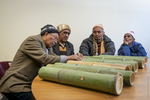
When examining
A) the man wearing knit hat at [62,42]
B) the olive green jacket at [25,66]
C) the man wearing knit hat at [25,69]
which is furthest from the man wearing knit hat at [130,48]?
the olive green jacket at [25,66]

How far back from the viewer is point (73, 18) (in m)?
3.23

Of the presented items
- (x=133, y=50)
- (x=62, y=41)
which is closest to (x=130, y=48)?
(x=133, y=50)

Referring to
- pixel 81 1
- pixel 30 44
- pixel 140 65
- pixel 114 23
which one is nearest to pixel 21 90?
pixel 30 44

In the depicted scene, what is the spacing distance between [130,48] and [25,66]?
2275 mm

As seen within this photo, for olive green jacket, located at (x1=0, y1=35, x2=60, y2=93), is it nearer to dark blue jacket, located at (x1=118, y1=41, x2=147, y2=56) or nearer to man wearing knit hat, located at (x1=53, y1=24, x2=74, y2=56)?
man wearing knit hat, located at (x1=53, y1=24, x2=74, y2=56)

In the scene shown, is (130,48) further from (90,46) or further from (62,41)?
(62,41)

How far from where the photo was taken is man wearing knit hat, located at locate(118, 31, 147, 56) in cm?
256

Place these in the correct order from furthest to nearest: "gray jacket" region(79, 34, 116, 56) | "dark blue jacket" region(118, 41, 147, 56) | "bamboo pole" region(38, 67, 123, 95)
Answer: "gray jacket" region(79, 34, 116, 56), "dark blue jacket" region(118, 41, 147, 56), "bamboo pole" region(38, 67, 123, 95)

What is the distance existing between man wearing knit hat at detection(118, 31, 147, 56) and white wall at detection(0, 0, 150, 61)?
2.34 feet

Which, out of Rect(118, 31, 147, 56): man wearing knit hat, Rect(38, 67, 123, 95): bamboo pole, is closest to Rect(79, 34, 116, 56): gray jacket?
Rect(118, 31, 147, 56): man wearing knit hat

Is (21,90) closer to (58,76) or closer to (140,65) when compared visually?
(58,76)

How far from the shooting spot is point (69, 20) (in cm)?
321

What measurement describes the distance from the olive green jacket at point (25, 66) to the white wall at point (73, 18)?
1.87m

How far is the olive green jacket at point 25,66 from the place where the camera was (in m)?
1.21
